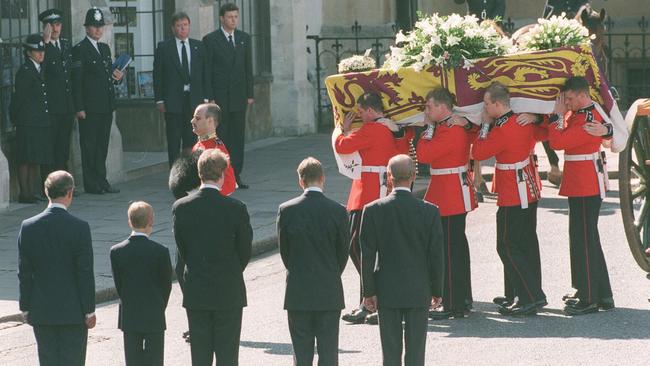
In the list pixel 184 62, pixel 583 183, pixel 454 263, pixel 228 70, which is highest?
pixel 184 62

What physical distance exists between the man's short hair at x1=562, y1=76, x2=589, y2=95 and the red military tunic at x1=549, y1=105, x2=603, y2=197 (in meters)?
0.15

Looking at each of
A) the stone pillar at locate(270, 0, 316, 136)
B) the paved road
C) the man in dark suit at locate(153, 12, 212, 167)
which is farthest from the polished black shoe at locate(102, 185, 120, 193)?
the stone pillar at locate(270, 0, 316, 136)

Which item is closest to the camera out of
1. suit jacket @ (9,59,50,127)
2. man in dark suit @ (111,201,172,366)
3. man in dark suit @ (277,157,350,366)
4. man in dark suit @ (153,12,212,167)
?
man in dark suit @ (111,201,172,366)

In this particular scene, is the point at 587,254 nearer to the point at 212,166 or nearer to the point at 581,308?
the point at 581,308

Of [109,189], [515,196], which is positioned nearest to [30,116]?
Answer: [109,189]

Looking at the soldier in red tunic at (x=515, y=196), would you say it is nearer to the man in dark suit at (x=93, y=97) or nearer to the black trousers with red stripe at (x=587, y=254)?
the black trousers with red stripe at (x=587, y=254)

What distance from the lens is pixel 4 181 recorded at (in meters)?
14.8

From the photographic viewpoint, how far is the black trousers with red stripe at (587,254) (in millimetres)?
10359

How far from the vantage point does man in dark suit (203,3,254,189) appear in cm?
1669

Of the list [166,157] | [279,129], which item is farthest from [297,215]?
[279,129]

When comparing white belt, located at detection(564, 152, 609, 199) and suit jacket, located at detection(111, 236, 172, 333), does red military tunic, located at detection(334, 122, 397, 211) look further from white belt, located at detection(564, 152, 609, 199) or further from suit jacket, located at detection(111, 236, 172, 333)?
suit jacket, located at detection(111, 236, 172, 333)

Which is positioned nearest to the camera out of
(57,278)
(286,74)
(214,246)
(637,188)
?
(57,278)

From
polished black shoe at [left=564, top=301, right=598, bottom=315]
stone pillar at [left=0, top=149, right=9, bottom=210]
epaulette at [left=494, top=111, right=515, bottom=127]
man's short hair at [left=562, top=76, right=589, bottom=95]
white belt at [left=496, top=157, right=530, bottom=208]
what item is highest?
man's short hair at [left=562, top=76, right=589, bottom=95]

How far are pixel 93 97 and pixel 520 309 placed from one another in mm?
7300
